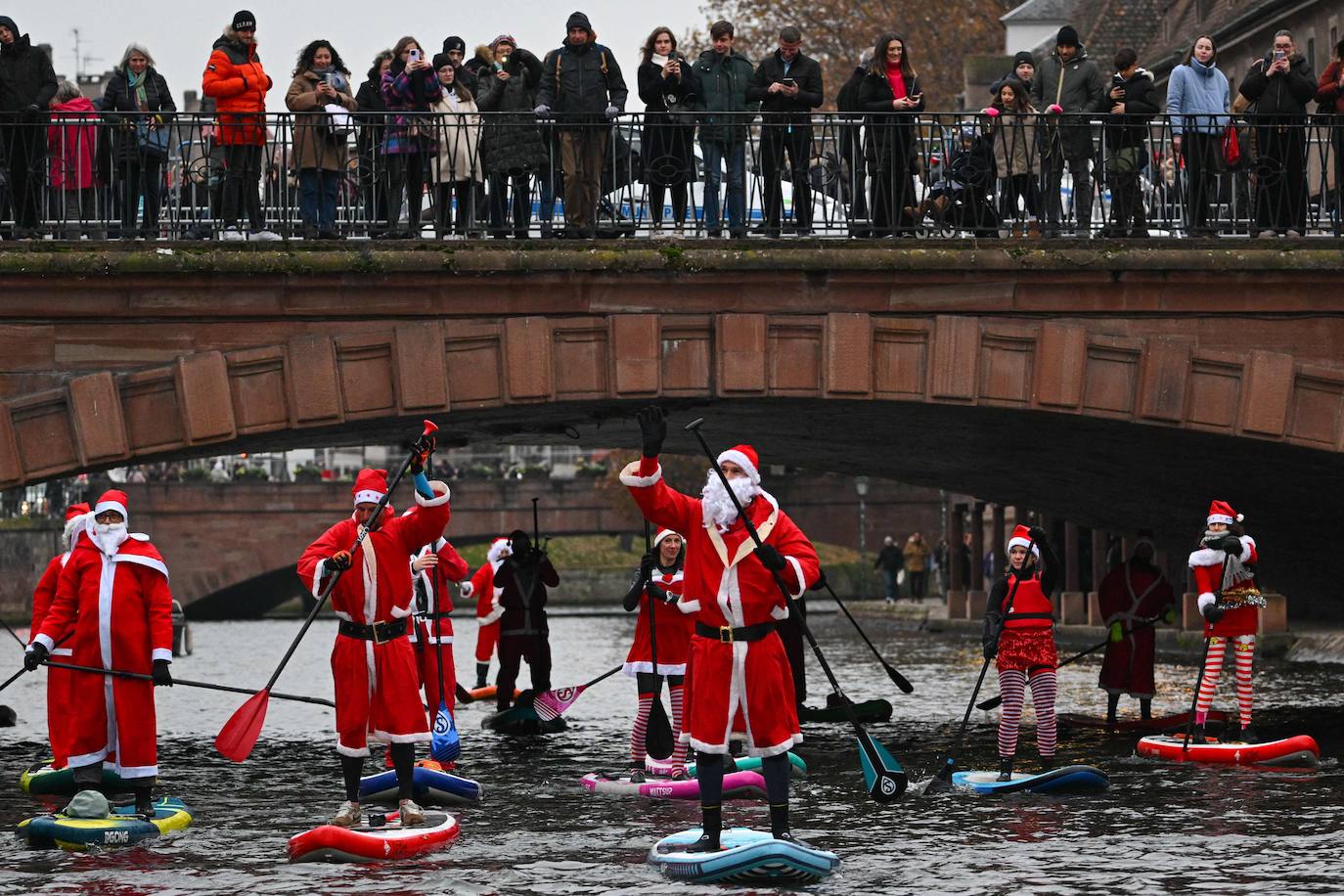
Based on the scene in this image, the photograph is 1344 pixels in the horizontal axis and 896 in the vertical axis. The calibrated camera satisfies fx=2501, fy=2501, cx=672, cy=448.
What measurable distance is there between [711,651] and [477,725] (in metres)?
11.1

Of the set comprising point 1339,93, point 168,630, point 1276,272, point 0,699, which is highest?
point 1339,93

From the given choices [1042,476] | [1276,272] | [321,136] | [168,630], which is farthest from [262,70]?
[1042,476]

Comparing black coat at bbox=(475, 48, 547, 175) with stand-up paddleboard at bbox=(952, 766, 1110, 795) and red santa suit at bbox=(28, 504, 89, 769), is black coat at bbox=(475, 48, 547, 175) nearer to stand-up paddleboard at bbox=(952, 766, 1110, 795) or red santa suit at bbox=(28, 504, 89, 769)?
red santa suit at bbox=(28, 504, 89, 769)

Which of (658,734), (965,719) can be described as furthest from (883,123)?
(658,734)

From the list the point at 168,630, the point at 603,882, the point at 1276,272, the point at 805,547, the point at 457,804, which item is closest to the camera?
the point at 603,882

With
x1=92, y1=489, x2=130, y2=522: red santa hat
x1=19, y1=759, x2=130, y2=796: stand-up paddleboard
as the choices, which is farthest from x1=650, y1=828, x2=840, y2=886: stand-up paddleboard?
x1=19, y1=759, x2=130, y2=796: stand-up paddleboard

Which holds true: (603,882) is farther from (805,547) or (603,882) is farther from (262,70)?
(262,70)

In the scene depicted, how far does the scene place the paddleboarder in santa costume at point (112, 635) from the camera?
14.8m

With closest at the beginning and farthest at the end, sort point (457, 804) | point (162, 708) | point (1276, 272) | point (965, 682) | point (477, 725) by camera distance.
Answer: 1. point (457, 804)
2. point (1276, 272)
3. point (477, 725)
4. point (162, 708)
5. point (965, 682)

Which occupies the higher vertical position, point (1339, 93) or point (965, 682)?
point (1339, 93)

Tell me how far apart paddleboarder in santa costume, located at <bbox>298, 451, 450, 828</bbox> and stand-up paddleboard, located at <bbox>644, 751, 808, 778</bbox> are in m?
3.02

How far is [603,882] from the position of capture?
1238 cm

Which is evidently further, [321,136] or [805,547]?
[321,136]

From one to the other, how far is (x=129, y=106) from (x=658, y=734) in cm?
733
